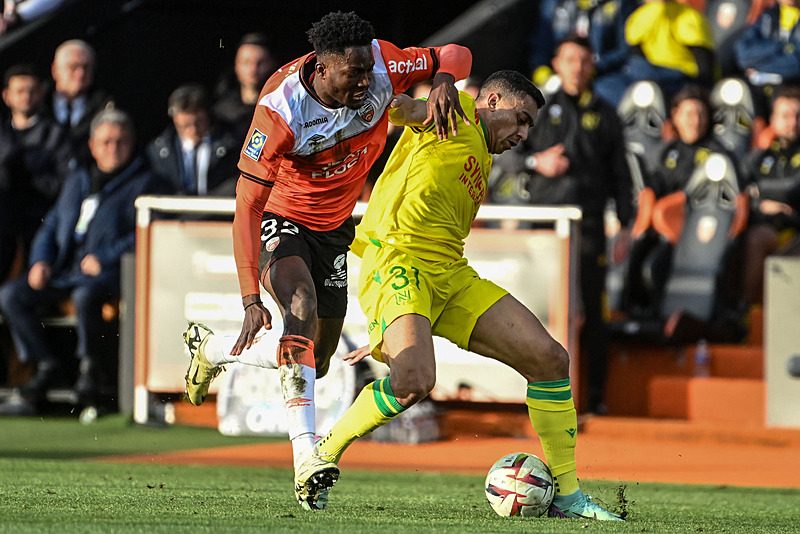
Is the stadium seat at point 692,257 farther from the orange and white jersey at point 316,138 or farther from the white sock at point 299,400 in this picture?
the white sock at point 299,400

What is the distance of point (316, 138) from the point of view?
625cm

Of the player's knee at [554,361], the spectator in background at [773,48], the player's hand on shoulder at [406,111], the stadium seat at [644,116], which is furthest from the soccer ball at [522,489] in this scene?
the spectator in background at [773,48]

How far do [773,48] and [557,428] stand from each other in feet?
24.4

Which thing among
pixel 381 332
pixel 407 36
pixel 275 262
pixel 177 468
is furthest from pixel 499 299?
pixel 407 36

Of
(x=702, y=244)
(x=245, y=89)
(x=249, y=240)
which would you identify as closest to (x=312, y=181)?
(x=249, y=240)

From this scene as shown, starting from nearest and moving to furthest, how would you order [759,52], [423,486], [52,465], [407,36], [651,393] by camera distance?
[423,486] → [52,465] → [651,393] → [759,52] → [407,36]

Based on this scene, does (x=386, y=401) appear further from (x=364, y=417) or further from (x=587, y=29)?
(x=587, y=29)

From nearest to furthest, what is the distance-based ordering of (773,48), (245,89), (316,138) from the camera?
(316,138) < (245,89) < (773,48)

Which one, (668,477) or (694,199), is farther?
(694,199)

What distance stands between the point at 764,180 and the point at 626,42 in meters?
2.23

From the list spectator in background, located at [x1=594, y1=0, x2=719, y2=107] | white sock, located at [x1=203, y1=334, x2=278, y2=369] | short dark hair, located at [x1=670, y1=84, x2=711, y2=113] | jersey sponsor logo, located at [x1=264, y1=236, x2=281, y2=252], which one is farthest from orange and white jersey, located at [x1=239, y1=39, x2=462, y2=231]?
spectator in background, located at [x1=594, y1=0, x2=719, y2=107]

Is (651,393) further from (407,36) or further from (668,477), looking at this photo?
(407,36)

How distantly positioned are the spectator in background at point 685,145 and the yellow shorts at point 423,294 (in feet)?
17.5

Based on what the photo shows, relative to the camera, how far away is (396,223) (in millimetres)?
6285
